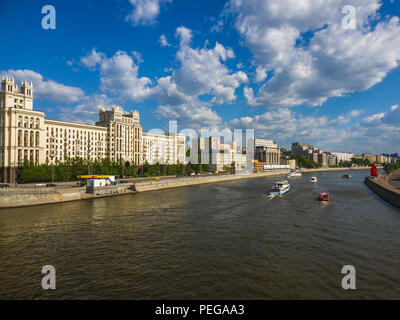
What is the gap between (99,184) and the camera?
2005 inches

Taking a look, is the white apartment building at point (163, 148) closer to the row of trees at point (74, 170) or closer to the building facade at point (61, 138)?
the building facade at point (61, 138)

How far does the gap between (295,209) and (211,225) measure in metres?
17.1

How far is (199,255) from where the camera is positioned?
1794 cm

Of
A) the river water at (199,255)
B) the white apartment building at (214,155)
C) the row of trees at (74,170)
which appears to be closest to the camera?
the river water at (199,255)

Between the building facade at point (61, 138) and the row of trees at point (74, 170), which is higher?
the building facade at point (61, 138)

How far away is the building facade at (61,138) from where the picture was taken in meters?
67.3

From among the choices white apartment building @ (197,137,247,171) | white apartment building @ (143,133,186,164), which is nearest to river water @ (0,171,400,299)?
white apartment building @ (143,133,186,164)

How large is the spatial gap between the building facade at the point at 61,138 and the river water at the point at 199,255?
132 ft

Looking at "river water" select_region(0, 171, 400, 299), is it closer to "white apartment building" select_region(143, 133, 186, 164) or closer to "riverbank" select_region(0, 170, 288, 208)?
"riverbank" select_region(0, 170, 288, 208)

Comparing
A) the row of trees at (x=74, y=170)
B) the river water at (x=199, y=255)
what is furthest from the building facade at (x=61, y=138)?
the river water at (x=199, y=255)

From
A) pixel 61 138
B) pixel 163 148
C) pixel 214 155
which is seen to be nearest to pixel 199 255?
pixel 61 138

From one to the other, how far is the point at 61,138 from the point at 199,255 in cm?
9158

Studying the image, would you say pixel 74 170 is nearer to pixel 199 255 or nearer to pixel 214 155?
pixel 199 255
